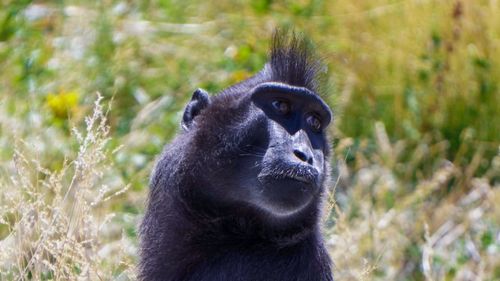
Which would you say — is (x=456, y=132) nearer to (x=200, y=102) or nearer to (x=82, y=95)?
(x=82, y=95)

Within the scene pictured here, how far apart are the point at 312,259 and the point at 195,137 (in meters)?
0.69

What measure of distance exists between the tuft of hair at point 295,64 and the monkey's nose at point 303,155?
44cm

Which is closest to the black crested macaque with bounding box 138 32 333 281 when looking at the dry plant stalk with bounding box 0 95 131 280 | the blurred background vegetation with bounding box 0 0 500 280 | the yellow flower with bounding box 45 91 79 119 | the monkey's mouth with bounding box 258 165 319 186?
the monkey's mouth with bounding box 258 165 319 186

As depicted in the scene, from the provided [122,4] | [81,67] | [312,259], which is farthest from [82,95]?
[312,259]

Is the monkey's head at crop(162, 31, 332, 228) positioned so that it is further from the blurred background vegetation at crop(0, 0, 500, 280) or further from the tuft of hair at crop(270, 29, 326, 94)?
the blurred background vegetation at crop(0, 0, 500, 280)

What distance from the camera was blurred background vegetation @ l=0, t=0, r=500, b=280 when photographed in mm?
6699

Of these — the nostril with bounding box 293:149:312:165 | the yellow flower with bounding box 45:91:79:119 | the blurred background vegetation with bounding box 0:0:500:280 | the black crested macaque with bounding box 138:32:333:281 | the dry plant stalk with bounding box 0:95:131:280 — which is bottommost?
the blurred background vegetation with bounding box 0:0:500:280

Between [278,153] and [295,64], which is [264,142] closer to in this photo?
[278,153]

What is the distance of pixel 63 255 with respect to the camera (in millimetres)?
4574

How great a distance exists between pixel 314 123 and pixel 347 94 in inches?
130

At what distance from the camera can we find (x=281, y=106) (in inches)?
172

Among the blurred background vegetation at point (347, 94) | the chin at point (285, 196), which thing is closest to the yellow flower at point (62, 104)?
the blurred background vegetation at point (347, 94)

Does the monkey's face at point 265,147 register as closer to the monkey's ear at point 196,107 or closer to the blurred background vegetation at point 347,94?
the monkey's ear at point 196,107

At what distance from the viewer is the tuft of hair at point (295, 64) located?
452cm
